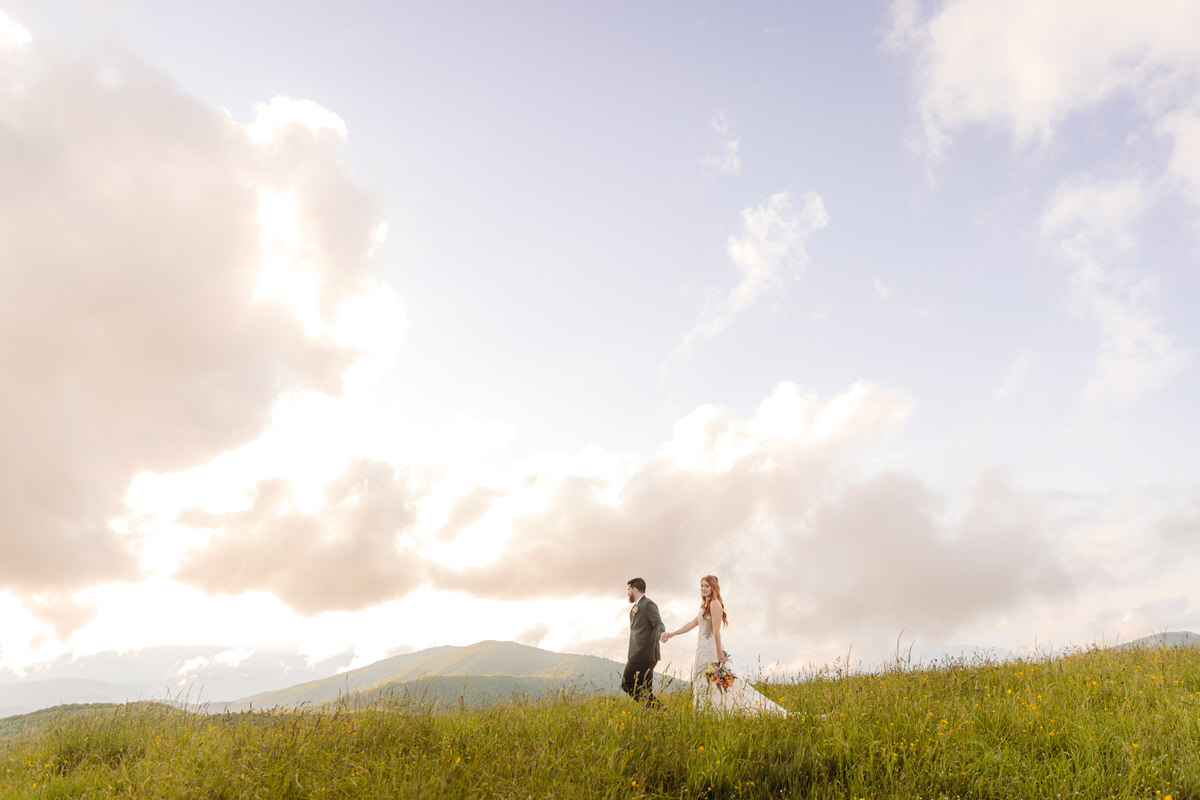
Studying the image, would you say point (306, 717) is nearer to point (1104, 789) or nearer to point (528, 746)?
point (528, 746)

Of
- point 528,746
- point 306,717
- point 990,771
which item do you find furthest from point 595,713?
point 990,771

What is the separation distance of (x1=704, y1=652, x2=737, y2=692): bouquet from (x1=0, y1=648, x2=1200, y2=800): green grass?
132 centimetres

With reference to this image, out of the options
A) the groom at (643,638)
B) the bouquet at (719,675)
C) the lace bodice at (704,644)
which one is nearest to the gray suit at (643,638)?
the groom at (643,638)

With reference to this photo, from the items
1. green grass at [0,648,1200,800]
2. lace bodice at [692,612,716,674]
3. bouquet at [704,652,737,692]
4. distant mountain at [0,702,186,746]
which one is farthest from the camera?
lace bodice at [692,612,716,674]

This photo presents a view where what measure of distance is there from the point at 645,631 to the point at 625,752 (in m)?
6.54

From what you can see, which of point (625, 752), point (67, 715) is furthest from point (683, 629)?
point (67, 715)

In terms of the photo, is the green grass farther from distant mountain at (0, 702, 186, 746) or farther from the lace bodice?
the lace bodice

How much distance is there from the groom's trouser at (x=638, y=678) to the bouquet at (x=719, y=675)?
42.3 inches

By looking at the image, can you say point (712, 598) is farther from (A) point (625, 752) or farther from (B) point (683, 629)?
(A) point (625, 752)

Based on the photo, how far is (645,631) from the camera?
12789 millimetres

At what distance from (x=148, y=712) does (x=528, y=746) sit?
20.8 ft

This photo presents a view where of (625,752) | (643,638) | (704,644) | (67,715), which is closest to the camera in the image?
(625,752)

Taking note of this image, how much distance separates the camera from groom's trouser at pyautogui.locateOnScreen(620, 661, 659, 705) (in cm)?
1137

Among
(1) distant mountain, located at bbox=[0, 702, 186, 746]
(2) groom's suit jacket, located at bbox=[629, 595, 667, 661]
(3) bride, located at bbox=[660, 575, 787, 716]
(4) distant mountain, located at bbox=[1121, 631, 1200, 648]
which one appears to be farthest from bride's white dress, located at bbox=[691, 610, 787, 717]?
(4) distant mountain, located at bbox=[1121, 631, 1200, 648]
